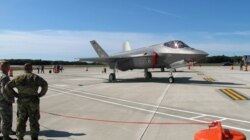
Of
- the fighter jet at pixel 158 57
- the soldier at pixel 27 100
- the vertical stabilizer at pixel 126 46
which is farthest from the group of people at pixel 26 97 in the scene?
the vertical stabilizer at pixel 126 46

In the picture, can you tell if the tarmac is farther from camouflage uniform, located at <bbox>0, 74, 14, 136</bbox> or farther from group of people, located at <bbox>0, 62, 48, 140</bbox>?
camouflage uniform, located at <bbox>0, 74, 14, 136</bbox>

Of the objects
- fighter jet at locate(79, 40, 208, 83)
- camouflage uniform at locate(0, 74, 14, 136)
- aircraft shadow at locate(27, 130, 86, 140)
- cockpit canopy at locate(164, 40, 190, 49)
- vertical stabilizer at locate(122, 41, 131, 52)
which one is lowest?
aircraft shadow at locate(27, 130, 86, 140)

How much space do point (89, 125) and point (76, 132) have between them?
935 millimetres

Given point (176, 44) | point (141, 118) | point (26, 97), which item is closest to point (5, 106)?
point (26, 97)

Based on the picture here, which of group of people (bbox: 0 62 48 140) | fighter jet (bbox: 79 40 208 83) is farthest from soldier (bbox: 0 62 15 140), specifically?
fighter jet (bbox: 79 40 208 83)

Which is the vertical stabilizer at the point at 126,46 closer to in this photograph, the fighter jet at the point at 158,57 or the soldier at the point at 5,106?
the fighter jet at the point at 158,57

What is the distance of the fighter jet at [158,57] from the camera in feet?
76.5

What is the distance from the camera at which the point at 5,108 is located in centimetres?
779

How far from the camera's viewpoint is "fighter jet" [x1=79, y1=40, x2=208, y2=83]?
2331 cm

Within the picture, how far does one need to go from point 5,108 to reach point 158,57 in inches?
725

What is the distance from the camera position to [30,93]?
7262mm

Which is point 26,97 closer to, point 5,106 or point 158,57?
point 5,106

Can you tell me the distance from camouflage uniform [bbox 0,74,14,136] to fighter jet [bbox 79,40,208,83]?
55.6ft

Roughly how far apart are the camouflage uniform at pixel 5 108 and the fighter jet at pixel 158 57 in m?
17.0
